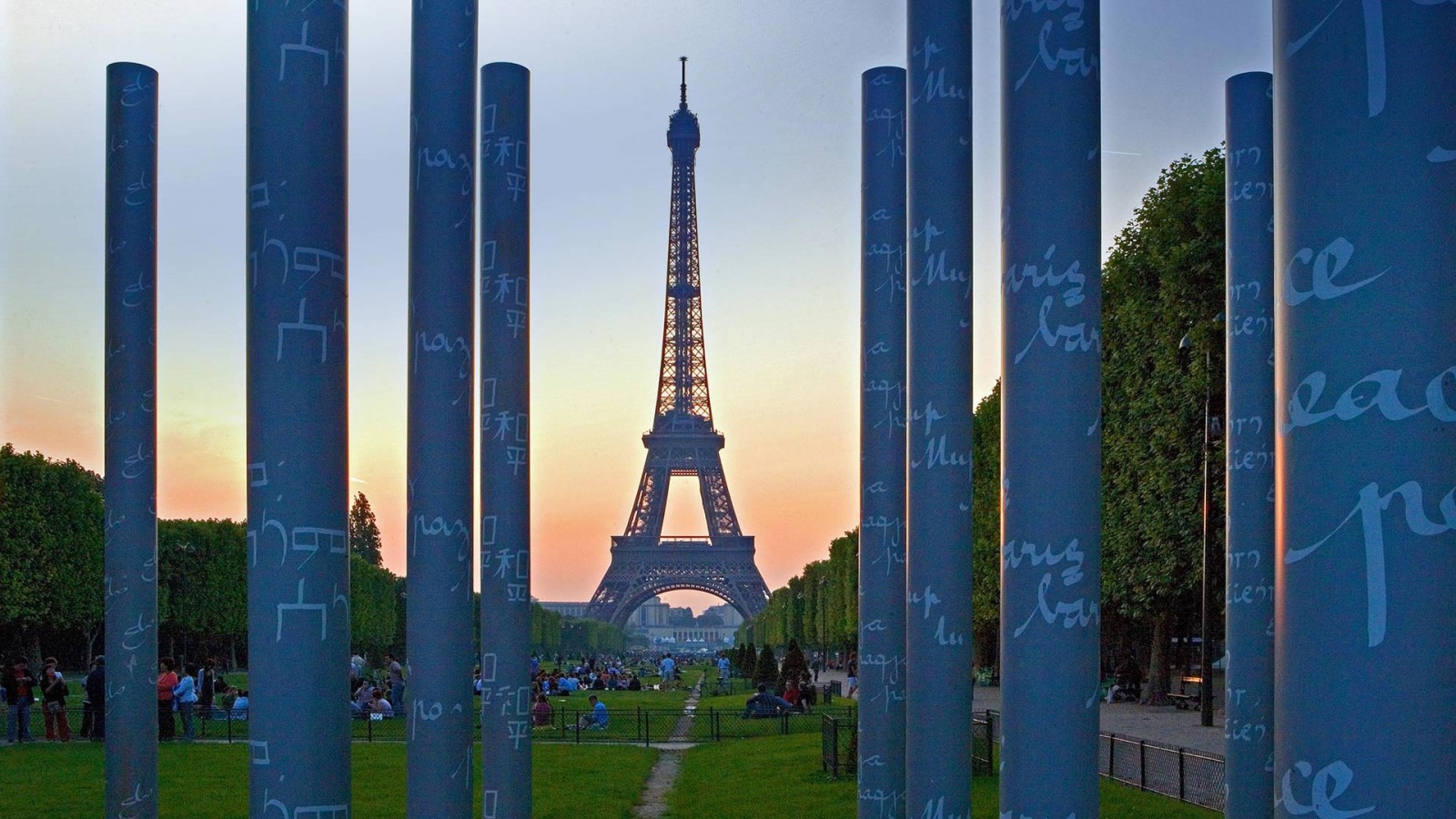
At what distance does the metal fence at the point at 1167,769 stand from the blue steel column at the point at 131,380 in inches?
499

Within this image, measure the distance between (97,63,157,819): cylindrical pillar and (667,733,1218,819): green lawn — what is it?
9.48 metres

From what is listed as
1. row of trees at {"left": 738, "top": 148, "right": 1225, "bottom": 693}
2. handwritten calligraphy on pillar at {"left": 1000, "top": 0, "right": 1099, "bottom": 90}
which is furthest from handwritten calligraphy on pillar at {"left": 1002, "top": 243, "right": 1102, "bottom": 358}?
row of trees at {"left": 738, "top": 148, "right": 1225, "bottom": 693}

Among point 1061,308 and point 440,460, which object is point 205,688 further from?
point 1061,308

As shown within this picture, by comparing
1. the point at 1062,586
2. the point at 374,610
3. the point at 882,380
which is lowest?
the point at 374,610

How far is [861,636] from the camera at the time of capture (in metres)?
14.8

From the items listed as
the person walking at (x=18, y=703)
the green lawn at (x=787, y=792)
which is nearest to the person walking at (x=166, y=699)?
the person walking at (x=18, y=703)

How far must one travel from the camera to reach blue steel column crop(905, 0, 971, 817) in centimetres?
1238

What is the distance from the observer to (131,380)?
1477 centimetres

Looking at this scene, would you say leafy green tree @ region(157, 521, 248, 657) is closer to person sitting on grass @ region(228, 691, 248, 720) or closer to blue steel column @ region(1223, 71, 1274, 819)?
person sitting on grass @ region(228, 691, 248, 720)

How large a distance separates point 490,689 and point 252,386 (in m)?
7.33

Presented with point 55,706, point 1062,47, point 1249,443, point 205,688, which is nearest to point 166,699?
point 55,706

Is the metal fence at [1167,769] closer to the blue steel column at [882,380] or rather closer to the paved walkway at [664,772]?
the paved walkway at [664,772]

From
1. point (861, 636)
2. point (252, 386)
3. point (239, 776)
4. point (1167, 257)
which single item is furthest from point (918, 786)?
point (1167, 257)

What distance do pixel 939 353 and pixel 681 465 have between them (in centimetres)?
12087
